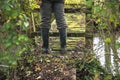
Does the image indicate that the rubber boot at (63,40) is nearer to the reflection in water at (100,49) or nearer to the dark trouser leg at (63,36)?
the dark trouser leg at (63,36)

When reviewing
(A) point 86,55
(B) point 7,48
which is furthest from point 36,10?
(B) point 7,48

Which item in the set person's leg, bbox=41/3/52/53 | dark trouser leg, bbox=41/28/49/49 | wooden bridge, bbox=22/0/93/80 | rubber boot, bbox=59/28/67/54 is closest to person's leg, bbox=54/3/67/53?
rubber boot, bbox=59/28/67/54

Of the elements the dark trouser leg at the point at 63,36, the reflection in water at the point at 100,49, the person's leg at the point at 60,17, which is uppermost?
the person's leg at the point at 60,17

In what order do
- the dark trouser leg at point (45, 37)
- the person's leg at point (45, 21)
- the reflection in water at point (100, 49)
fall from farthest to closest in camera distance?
1. the dark trouser leg at point (45, 37)
2. the person's leg at point (45, 21)
3. the reflection in water at point (100, 49)

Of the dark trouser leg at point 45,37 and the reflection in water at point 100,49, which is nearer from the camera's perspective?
the reflection in water at point 100,49

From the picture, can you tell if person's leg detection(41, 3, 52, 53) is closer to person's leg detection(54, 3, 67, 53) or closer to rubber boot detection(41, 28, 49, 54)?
rubber boot detection(41, 28, 49, 54)

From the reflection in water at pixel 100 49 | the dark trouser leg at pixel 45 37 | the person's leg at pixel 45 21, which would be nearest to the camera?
the reflection in water at pixel 100 49

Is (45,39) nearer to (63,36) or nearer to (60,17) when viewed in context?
(63,36)

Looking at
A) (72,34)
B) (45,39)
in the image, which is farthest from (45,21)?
(72,34)

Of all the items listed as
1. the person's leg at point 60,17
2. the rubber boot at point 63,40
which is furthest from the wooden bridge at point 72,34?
the person's leg at point 60,17

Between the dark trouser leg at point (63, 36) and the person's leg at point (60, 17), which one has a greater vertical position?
the person's leg at point (60, 17)

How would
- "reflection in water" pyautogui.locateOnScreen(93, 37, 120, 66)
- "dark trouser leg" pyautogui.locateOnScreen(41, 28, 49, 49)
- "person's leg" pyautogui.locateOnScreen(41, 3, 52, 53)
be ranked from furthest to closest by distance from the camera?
"dark trouser leg" pyautogui.locateOnScreen(41, 28, 49, 49)
"person's leg" pyautogui.locateOnScreen(41, 3, 52, 53)
"reflection in water" pyautogui.locateOnScreen(93, 37, 120, 66)

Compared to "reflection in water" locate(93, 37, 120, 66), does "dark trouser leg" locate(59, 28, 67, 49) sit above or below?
above

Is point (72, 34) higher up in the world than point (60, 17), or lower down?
lower down
